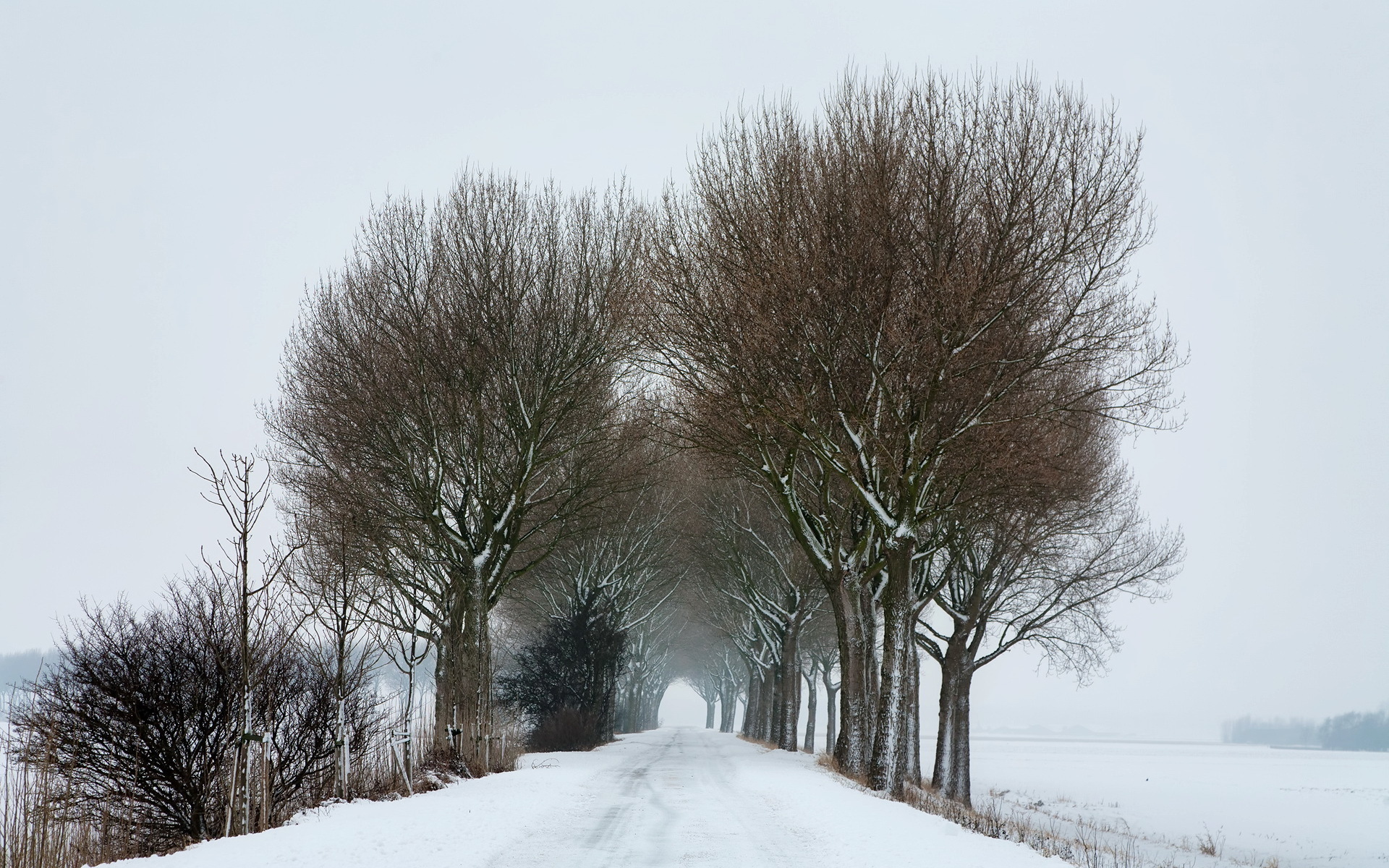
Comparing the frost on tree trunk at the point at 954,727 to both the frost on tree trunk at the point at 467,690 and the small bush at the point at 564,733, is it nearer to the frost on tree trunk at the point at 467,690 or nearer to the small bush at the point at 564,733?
the small bush at the point at 564,733

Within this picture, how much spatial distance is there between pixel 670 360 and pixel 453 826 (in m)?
12.9

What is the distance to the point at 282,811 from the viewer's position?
39.3 ft

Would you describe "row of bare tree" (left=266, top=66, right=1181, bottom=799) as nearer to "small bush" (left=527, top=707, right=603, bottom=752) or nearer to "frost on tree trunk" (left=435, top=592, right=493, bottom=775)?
"frost on tree trunk" (left=435, top=592, right=493, bottom=775)

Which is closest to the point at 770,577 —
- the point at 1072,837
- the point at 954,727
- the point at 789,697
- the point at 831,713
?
the point at 789,697

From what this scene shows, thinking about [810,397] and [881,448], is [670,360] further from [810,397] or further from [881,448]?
[881,448]

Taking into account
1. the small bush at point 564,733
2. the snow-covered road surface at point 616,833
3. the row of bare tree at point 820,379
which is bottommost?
the small bush at point 564,733

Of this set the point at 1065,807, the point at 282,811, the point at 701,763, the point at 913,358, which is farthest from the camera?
the point at 1065,807

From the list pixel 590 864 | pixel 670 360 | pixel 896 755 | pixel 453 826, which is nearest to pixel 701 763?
pixel 896 755

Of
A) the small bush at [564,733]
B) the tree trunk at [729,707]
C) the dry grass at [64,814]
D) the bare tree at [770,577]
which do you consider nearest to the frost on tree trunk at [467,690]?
the dry grass at [64,814]

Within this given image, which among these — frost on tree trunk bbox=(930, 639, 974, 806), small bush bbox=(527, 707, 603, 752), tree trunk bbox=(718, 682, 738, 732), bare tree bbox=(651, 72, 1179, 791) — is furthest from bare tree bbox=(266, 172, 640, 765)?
tree trunk bbox=(718, 682, 738, 732)

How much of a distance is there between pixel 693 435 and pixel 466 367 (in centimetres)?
548

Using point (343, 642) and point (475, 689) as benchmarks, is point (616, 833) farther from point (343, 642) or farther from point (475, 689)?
point (475, 689)

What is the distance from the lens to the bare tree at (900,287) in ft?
54.0

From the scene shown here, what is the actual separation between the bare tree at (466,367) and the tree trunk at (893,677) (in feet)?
26.4
